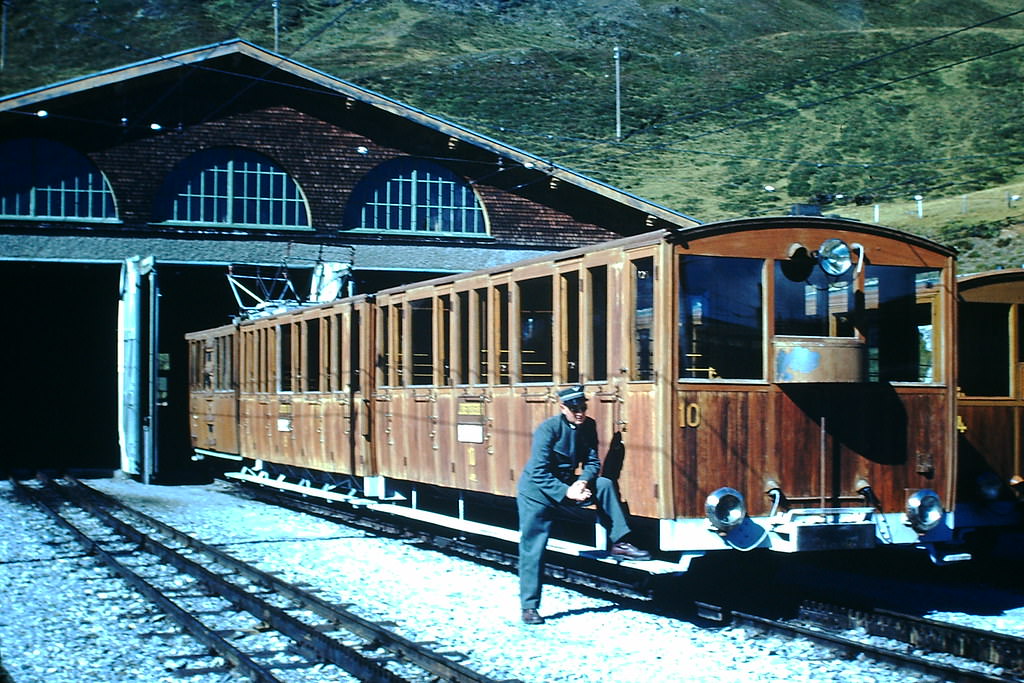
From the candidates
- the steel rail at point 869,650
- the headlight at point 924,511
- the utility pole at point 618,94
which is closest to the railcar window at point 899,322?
the headlight at point 924,511

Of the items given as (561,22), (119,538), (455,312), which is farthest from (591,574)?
(561,22)

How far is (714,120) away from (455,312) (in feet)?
294

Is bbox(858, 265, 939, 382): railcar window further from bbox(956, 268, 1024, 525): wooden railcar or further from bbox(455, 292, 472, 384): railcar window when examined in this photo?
bbox(455, 292, 472, 384): railcar window

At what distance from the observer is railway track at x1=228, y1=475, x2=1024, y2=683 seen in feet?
24.5

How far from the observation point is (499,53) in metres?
119

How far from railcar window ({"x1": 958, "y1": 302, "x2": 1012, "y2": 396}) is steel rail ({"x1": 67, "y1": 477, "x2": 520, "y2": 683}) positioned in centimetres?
613

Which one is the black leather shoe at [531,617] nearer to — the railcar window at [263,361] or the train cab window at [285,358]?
the train cab window at [285,358]

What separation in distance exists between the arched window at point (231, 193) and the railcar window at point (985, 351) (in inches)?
701

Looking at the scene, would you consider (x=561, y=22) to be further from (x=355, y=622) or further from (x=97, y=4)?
(x=355, y=622)

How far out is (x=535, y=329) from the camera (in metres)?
10.4

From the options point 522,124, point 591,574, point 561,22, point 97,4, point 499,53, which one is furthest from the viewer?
point 97,4

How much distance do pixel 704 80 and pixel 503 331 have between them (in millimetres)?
103383

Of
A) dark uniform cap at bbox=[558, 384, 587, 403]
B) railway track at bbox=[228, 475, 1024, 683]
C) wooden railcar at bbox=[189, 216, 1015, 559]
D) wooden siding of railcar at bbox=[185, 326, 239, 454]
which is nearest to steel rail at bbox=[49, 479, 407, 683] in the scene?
dark uniform cap at bbox=[558, 384, 587, 403]

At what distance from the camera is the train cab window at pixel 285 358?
17406 millimetres
